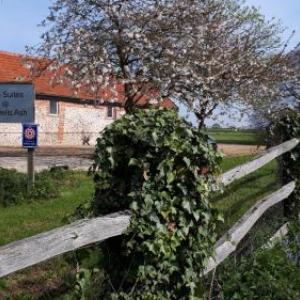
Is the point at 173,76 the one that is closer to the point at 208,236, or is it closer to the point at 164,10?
the point at 164,10

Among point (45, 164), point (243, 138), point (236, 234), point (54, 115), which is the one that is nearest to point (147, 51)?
point (45, 164)

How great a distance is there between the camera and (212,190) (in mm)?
3986

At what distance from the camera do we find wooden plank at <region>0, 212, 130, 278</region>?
2.36 m

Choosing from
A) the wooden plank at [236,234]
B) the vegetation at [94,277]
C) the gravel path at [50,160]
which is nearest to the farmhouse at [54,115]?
the gravel path at [50,160]

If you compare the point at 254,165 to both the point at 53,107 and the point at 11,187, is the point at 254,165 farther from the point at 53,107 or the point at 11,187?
the point at 53,107

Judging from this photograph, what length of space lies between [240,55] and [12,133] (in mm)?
17028

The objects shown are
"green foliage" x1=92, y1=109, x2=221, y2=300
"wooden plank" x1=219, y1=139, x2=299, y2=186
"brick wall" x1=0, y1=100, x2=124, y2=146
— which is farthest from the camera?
"brick wall" x1=0, y1=100, x2=124, y2=146

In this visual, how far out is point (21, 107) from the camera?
11.1m

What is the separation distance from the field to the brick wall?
2241cm

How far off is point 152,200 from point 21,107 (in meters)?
8.07

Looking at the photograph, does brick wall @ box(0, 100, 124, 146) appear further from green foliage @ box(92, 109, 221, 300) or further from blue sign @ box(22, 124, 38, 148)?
green foliage @ box(92, 109, 221, 300)

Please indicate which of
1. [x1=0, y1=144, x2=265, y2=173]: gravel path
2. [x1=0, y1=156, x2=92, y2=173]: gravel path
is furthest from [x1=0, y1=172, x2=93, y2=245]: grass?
[x1=0, y1=156, x2=92, y2=173]: gravel path

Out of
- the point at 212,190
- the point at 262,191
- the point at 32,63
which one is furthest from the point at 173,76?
the point at 212,190

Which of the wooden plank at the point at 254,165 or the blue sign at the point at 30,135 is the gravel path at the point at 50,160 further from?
the wooden plank at the point at 254,165
